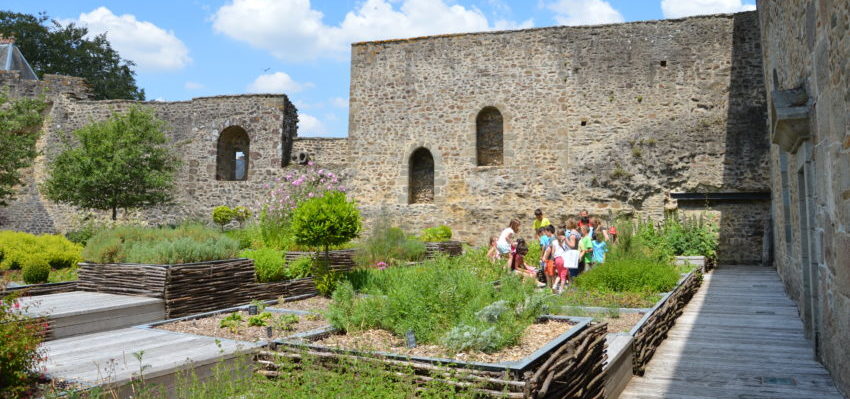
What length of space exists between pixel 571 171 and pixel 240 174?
11.5m

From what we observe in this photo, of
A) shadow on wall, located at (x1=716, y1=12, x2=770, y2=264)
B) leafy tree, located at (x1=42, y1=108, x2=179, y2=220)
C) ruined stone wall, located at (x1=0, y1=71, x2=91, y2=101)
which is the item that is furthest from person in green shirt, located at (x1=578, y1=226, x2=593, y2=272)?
ruined stone wall, located at (x1=0, y1=71, x2=91, y2=101)

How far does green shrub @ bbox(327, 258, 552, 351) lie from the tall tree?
3321 cm

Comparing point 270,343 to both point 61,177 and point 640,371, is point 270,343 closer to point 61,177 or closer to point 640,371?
point 640,371

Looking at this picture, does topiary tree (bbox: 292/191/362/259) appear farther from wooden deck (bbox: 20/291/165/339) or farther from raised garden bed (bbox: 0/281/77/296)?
raised garden bed (bbox: 0/281/77/296)

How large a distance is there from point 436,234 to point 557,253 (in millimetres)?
6465

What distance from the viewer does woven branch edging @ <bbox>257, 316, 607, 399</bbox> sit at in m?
3.21

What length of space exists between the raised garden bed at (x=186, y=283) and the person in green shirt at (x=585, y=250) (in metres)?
5.33

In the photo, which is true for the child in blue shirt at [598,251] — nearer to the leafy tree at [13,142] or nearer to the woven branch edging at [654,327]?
the woven branch edging at [654,327]

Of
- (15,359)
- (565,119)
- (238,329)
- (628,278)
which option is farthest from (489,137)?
(15,359)

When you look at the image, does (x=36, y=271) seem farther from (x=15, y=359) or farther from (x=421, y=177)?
(x=421, y=177)

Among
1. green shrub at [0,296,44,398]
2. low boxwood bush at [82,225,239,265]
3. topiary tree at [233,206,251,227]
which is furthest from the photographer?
topiary tree at [233,206,251,227]

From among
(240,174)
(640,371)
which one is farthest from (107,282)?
(240,174)

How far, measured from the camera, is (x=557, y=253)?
9.55 meters

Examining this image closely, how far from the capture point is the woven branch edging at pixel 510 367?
10.5ft
